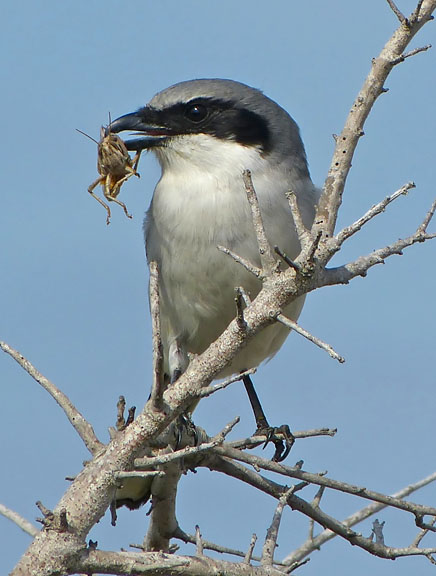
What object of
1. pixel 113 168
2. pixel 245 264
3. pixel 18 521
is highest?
pixel 113 168

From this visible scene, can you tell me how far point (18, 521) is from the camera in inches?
100.0

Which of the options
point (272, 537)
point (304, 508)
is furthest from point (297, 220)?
point (304, 508)

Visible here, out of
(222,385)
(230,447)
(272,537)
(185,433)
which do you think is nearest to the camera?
(222,385)

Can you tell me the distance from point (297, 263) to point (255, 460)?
2.53 feet

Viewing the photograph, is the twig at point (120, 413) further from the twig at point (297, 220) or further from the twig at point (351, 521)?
the twig at point (351, 521)

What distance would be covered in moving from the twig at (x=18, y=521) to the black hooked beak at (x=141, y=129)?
2255mm

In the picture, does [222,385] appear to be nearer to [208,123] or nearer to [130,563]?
[130,563]

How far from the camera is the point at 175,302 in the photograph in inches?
181

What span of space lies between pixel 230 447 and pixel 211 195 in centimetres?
157

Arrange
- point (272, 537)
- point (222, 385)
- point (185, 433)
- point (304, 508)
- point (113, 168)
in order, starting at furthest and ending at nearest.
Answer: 1. point (113, 168)
2. point (185, 433)
3. point (304, 508)
4. point (272, 537)
5. point (222, 385)

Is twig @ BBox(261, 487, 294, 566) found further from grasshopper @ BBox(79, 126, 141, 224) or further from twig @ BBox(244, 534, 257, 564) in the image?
grasshopper @ BBox(79, 126, 141, 224)

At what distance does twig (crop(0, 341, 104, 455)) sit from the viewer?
8.68 feet

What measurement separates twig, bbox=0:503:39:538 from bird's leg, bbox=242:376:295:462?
1.72 metres

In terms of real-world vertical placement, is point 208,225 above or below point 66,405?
above
